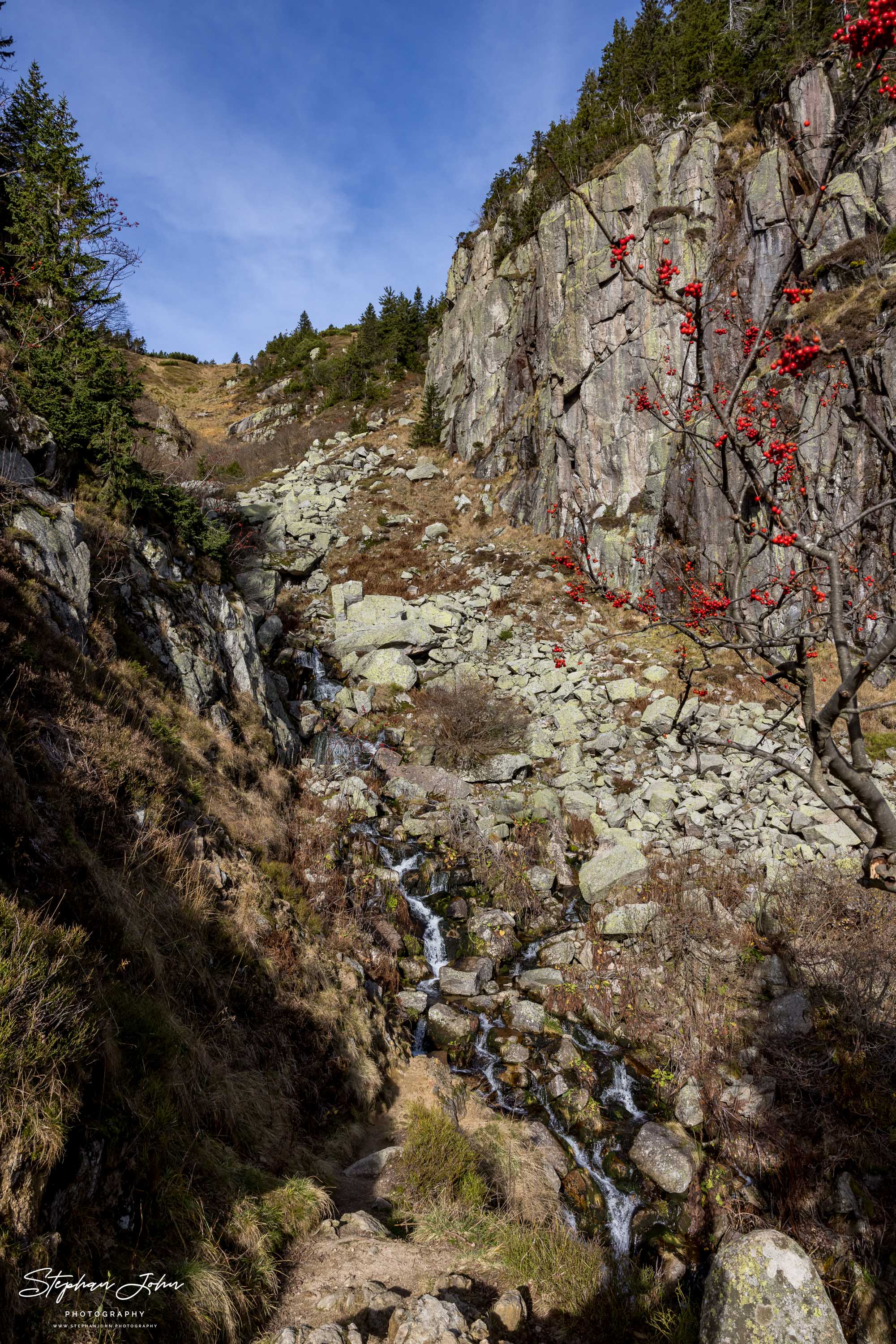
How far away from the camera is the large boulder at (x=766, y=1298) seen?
432 cm

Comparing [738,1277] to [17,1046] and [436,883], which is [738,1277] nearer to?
[17,1046]

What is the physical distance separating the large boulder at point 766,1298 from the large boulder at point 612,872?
6550mm

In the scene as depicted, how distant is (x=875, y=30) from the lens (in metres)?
2.56

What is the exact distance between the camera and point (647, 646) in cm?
1895

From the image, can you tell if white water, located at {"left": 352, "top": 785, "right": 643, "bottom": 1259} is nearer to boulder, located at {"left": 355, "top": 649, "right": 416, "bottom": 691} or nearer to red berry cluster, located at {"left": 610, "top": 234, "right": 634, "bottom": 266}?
boulder, located at {"left": 355, "top": 649, "right": 416, "bottom": 691}

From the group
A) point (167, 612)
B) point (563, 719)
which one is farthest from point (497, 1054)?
point (167, 612)

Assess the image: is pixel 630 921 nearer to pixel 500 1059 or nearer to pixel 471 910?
pixel 471 910

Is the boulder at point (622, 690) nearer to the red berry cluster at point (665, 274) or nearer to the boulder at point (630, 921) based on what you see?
the boulder at point (630, 921)

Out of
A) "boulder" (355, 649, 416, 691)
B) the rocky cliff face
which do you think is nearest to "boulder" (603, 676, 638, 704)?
"boulder" (355, 649, 416, 691)

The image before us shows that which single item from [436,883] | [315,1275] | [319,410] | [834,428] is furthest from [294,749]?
[319,410]

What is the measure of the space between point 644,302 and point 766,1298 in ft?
87.3

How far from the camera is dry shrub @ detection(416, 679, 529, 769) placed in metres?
15.8

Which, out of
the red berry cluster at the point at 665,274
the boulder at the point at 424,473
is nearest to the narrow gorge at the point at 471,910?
the red berry cluster at the point at 665,274

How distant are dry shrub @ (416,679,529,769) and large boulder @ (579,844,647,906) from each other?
447cm
